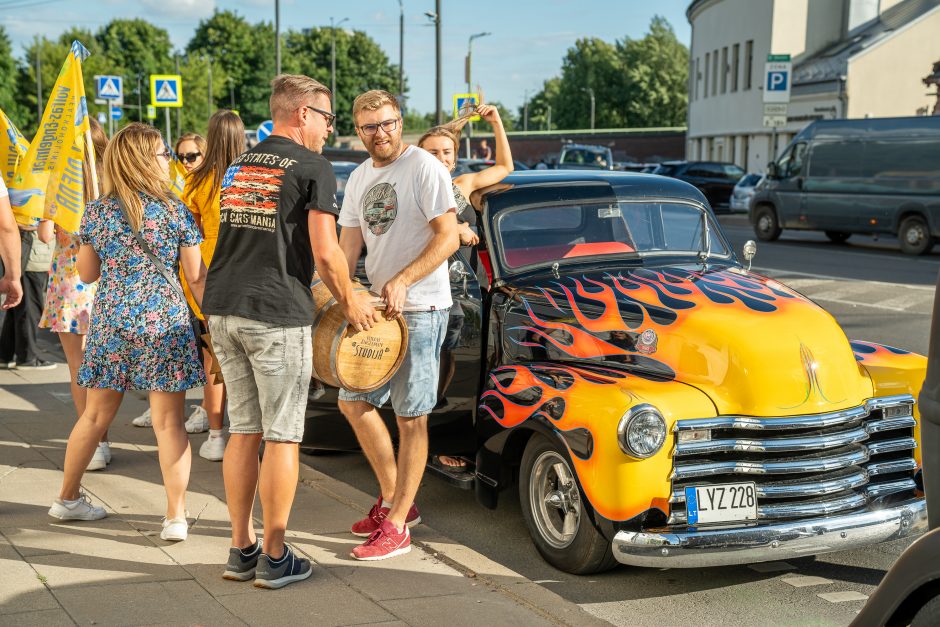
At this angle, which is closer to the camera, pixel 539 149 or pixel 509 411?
pixel 509 411

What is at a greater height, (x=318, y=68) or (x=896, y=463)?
(x=318, y=68)

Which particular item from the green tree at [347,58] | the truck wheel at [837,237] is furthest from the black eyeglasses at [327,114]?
the green tree at [347,58]

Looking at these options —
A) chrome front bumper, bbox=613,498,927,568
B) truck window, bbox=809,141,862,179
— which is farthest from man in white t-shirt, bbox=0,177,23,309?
truck window, bbox=809,141,862,179

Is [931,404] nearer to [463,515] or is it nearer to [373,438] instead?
[373,438]

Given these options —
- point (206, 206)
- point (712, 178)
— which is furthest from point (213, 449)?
point (712, 178)

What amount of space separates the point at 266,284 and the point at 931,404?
8.33ft

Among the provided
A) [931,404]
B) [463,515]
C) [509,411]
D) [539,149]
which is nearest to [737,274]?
[509,411]

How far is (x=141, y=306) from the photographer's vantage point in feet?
16.9

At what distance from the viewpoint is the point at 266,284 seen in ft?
14.7

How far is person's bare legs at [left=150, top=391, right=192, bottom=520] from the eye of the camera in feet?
17.0

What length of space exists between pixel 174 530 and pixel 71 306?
6.63ft

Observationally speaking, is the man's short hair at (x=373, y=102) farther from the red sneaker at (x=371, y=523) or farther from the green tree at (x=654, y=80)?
the green tree at (x=654, y=80)

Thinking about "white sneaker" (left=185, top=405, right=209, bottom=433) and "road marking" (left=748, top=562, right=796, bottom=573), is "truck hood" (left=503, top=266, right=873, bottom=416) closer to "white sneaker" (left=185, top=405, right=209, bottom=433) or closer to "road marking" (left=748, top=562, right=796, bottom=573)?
"road marking" (left=748, top=562, right=796, bottom=573)

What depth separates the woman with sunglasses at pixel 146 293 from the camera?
16.8 ft
